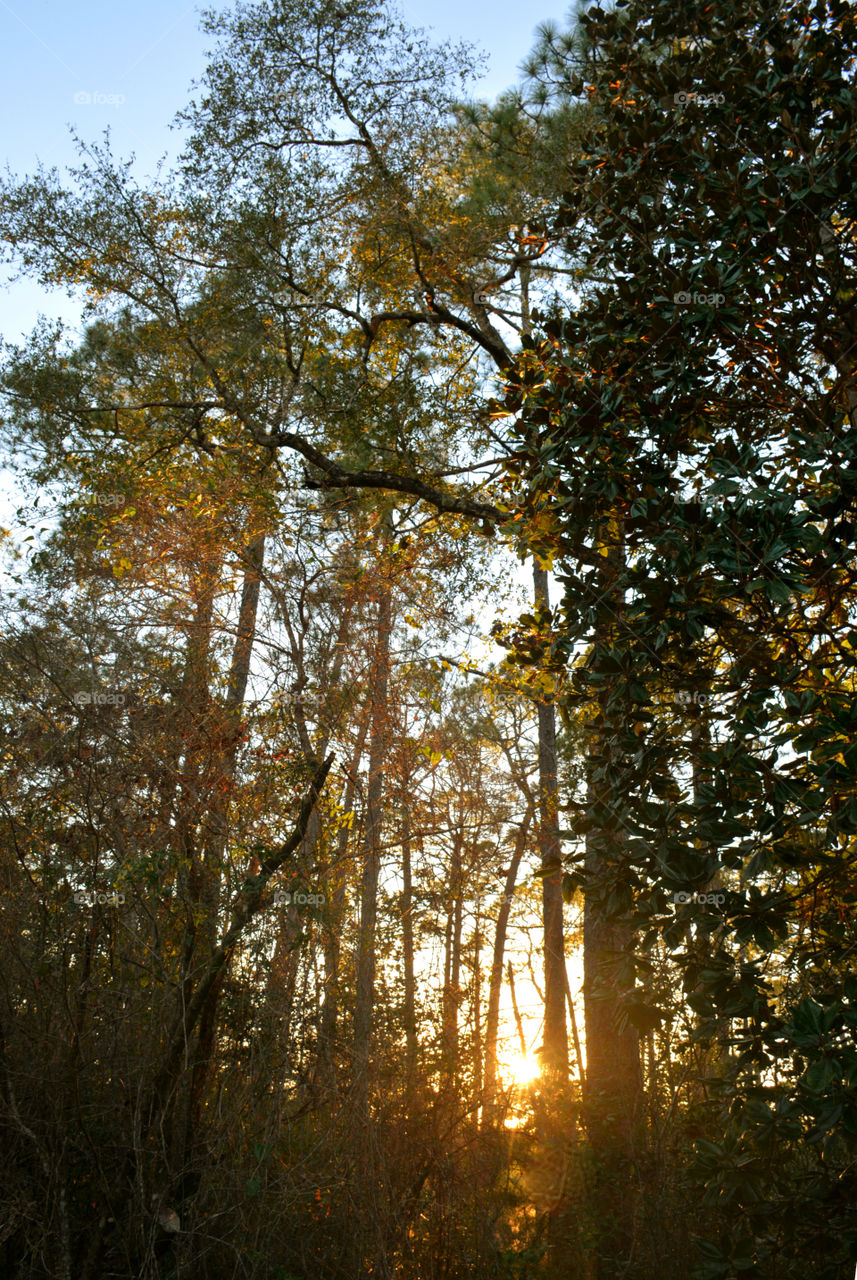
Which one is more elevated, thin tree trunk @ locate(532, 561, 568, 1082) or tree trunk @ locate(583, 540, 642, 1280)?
thin tree trunk @ locate(532, 561, 568, 1082)

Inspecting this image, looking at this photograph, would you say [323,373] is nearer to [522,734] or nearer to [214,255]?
[214,255]

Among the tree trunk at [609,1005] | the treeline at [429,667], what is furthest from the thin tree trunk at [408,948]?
the tree trunk at [609,1005]

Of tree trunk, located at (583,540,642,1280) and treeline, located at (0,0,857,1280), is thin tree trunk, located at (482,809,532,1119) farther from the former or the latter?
tree trunk, located at (583,540,642,1280)

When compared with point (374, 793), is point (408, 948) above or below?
below

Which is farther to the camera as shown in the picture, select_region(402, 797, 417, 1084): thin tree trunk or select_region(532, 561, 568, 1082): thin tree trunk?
select_region(532, 561, 568, 1082): thin tree trunk

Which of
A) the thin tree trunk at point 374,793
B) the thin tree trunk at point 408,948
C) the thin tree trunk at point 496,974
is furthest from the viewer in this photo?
the thin tree trunk at point 374,793

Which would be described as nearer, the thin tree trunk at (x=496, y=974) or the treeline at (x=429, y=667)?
the treeline at (x=429, y=667)

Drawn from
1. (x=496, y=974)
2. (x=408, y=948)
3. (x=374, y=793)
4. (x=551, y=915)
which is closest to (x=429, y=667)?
(x=374, y=793)

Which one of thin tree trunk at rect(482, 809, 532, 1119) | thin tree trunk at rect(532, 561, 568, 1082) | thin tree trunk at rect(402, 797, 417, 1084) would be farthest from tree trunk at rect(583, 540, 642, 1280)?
thin tree trunk at rect(532, 561, 568, 1082)

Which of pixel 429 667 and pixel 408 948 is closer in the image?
pixel 429 667

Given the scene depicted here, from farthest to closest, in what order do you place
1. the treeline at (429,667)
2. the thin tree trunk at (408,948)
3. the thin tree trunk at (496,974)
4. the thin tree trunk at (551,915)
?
the thin tree trunk at (551,915) → the thin tree trunk at (408,948) → the thin tree trunk at (496,974) → the treeline at (429,667)

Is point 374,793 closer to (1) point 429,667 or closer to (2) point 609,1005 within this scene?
(1) point 429,667

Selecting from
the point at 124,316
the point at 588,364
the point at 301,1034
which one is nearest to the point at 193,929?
the point at 301,1034

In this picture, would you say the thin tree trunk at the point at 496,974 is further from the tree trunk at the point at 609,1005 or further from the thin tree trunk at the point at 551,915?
the tree trunk at the point at 609,1005
